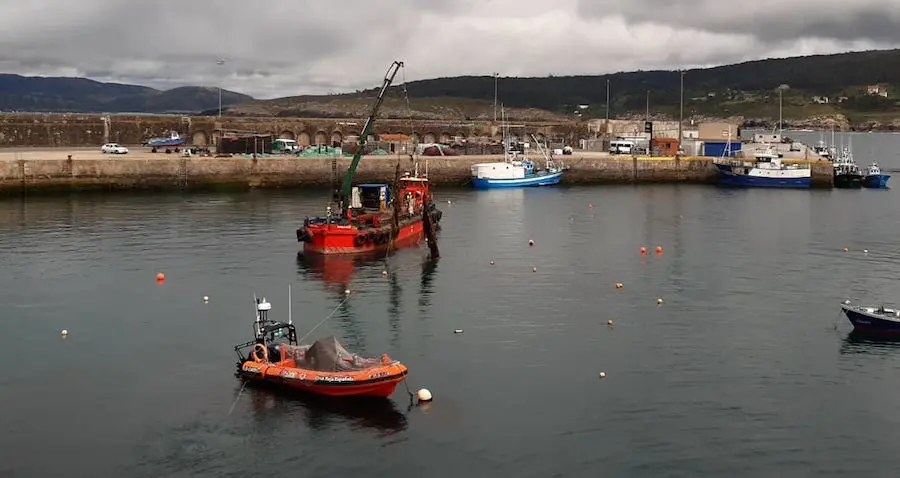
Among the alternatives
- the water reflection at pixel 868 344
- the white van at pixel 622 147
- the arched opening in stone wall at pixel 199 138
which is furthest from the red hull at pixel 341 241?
the white van at pixel 622 147

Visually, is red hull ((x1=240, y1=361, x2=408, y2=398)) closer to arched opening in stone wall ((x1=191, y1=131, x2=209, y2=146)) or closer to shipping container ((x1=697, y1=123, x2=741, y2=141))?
arched opening in stone wall ((x1=191, y1=131, x2=209, y2=146))

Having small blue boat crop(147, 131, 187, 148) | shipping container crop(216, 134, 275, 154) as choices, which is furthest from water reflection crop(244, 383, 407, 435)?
small blue boat crop(147, 131, 187, 148)

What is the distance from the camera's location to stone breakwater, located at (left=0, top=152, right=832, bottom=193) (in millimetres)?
72438

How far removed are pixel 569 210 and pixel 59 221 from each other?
34.1 metres

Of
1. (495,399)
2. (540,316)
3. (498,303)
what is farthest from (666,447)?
(498,303)

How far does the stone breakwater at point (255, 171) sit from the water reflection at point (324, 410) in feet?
171

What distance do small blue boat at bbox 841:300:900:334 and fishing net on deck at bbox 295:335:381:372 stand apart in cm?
1669

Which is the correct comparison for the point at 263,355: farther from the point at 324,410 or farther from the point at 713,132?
the point at 713,132

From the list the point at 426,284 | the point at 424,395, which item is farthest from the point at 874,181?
the point at 424,395

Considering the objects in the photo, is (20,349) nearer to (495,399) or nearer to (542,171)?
(495,399)

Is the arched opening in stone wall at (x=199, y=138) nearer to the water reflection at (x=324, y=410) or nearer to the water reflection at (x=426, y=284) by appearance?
the water reflection at (x=426, y=284)

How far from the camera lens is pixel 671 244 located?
51.2 meters

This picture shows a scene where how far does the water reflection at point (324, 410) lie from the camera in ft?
75.7

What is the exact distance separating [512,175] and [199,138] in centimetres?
3492
